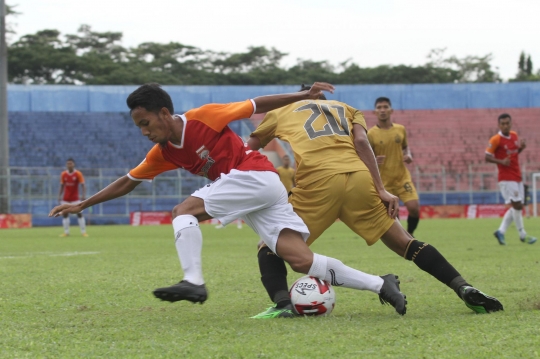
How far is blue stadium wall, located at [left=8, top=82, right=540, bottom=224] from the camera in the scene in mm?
40844

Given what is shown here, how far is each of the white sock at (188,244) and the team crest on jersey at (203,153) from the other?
42 cm

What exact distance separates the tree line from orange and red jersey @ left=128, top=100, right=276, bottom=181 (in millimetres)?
57456

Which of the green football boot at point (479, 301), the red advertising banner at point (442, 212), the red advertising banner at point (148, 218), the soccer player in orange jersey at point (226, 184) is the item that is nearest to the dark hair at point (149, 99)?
the soccer player in orange jersey at point (226, 184)

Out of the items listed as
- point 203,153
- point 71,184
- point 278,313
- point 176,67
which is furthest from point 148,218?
point 176,67

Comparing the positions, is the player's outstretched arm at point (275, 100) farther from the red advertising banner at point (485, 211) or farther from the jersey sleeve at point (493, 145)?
the red advertising banner at point (485, 211)

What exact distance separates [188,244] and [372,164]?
5.09 ft

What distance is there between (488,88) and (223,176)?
44335 millimetres

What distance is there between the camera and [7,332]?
4699 millimetres

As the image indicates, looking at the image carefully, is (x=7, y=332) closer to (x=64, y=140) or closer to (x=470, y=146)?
(x=64, y=140)

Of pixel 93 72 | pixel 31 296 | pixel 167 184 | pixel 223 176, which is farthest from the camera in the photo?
pixel 93 72

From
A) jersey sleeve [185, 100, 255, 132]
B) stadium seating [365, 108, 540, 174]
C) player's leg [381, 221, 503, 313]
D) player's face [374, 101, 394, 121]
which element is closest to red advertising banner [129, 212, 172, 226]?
stadium seating [365, 108, 540, 174]

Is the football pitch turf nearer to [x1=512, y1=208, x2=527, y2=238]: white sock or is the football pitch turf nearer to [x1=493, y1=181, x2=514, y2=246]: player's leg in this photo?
[x1=493, y1=181, x2=514, y2=246]: player's leg

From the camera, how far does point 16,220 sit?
102ft

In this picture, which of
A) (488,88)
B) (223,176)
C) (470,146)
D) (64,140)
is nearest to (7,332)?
(223,176)
